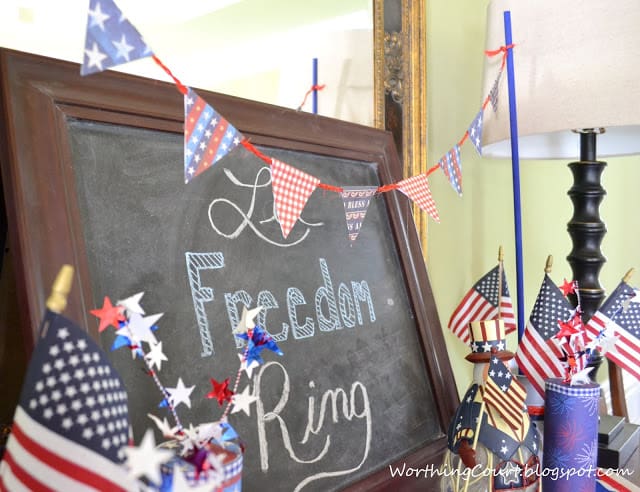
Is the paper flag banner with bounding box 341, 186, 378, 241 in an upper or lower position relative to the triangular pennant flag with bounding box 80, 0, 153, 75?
lower

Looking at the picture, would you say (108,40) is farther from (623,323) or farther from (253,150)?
(623,323)

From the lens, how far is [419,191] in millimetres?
984

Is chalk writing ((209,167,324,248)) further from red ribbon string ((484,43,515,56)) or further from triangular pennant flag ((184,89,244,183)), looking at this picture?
red ribbon string ((484,43,515,56))

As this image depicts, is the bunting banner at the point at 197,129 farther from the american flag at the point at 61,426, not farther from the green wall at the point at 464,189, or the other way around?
the green wall at the point at 464,189

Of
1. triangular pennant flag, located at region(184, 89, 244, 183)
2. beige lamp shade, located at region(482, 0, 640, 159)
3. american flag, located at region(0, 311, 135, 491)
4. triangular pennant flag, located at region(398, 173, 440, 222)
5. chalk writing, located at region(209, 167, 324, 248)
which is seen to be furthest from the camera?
beige lamp shade, located at region(482, 0, 640, 159)

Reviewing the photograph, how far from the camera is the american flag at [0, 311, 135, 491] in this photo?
0.40 metres

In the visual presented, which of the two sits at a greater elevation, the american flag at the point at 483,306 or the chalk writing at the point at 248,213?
the chalk writing at the point at 248,213

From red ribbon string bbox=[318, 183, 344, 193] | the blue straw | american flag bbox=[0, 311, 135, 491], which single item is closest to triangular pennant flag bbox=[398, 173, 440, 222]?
red ribbon string bbox=[318, 183, 344, 193]

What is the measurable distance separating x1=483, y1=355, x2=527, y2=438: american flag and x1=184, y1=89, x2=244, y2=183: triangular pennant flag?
39cm

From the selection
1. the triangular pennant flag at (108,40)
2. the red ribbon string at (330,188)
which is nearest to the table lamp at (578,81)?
the red ribbon string at (330,188)

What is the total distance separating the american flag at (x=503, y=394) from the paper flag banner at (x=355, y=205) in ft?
0.92

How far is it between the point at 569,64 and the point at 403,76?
0.98ft

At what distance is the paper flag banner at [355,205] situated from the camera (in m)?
0.91

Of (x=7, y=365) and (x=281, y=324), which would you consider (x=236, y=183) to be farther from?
(x=7, y=365)
